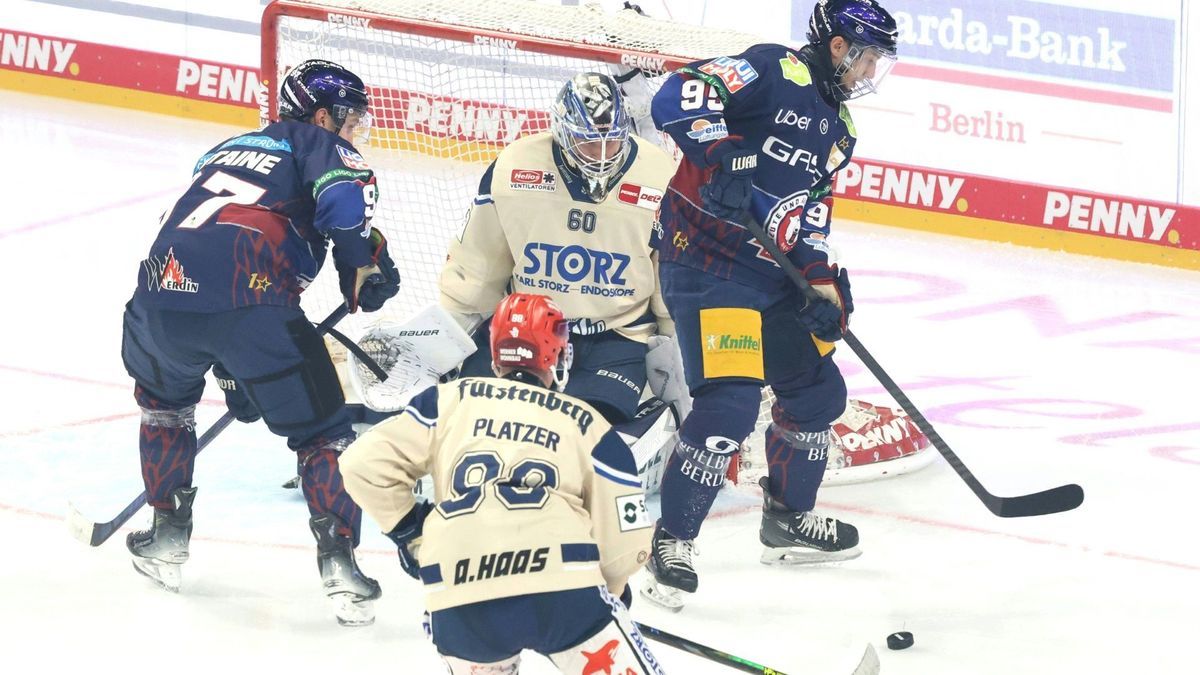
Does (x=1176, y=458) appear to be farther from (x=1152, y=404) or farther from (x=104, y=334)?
(x=104, y=334)

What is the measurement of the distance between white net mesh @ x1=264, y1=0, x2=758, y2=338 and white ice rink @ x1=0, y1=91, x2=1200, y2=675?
3.22 ft

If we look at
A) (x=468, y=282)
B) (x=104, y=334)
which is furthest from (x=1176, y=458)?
(x=104, y=334)

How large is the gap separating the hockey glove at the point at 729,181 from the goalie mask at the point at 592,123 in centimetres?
38

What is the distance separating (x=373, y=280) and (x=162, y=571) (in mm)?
874

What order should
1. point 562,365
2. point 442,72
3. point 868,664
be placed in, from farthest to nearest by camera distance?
1. point 442,72
2. point 868,664
3. point 562,365

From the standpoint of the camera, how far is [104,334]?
6.20 m

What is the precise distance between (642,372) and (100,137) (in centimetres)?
515

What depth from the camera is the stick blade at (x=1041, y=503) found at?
14.6ft

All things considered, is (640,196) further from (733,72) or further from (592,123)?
(733,72)

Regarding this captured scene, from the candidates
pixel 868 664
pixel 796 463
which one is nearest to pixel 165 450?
pixel 796 463

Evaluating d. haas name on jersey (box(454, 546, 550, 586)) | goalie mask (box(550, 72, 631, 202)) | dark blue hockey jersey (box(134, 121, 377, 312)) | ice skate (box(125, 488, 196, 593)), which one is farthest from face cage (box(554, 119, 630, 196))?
d. haas name on jersey (box(454, 546, 550, 586))

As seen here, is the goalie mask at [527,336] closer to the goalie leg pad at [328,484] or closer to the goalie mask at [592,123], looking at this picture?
the goalie leg pad at [328,484]

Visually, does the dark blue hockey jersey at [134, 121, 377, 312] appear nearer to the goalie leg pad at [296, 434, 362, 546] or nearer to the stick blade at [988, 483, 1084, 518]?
the goalie leg pad at [296, 434, 362, 546]

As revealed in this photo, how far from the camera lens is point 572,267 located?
14.8ft
